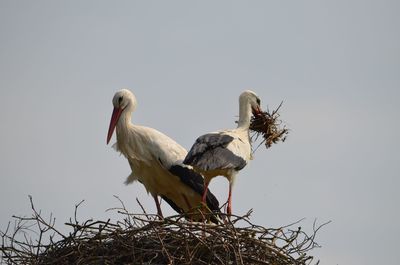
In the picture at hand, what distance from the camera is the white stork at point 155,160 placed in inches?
438

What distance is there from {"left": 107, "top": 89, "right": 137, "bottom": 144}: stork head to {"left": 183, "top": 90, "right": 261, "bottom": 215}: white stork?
1138mm

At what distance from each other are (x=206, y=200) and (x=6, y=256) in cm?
252

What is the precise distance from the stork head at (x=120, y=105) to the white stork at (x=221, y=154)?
44.8 inches

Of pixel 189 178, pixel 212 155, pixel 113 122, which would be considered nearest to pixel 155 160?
pixel 189 178

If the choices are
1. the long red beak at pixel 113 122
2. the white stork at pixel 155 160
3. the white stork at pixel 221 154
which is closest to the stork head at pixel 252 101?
the white stork at pixel 221 154

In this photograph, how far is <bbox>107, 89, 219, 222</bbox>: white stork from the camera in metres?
11.1

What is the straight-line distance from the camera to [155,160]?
11.2 meters

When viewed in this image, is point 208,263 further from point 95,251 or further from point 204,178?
point 204,178

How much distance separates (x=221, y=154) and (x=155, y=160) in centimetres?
114

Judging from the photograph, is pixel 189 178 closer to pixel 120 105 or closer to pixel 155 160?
pixel 155 160

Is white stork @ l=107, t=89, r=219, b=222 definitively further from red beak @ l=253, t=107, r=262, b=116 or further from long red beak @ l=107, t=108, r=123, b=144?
red beak @ l=253, t=107, r=262, b=116

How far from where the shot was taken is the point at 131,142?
11.3 meters

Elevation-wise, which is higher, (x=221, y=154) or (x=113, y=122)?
(x=113, y=122)

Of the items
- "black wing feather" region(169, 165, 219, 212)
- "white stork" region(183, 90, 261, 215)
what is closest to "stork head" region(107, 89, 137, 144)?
"black wing feather" region(169, 165, 219, 212)
